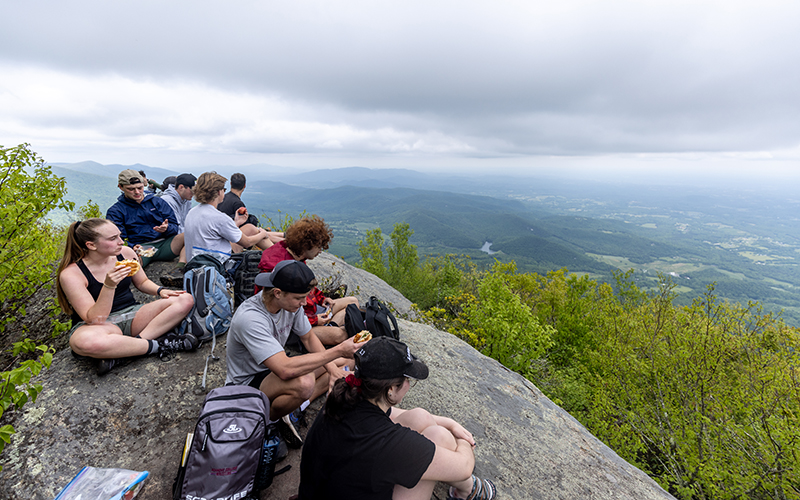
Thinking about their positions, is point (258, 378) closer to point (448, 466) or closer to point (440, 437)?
point (440, 437)

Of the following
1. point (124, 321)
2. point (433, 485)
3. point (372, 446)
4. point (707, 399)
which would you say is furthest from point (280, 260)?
point (707, 399)

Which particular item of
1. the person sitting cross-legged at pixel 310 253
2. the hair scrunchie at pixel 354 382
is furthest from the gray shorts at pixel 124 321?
the hair scrunchie at pixel 354 382

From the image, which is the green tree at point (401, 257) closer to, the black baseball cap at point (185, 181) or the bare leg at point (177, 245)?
the black baseball cap at point (185, 181)

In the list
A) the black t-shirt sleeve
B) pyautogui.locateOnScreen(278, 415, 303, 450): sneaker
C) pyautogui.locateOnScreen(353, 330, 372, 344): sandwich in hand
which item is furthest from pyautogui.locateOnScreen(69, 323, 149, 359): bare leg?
the black t-shirt sleeve

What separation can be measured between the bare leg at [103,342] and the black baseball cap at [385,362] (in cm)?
390

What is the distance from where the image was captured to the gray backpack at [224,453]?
2.96 m

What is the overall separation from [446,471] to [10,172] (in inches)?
316

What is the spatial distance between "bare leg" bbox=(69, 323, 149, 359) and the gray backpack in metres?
2.26

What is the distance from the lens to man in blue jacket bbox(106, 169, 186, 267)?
723 cm

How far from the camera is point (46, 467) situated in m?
3.47

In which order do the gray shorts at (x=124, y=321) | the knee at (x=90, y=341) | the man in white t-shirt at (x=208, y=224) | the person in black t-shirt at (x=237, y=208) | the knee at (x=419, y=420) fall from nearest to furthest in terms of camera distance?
the knee at (x=419, y=420)
the knee at (x=90, y=341)
the gray shorts at (x=124, y=321)
the man in white t-shirt at (x=208, y=224)
the person in black t-shirt at (x=237, y=208)

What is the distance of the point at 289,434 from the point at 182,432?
135 cm

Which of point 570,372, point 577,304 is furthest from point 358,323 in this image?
point 577,304

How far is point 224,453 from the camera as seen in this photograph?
3004 millimetres
